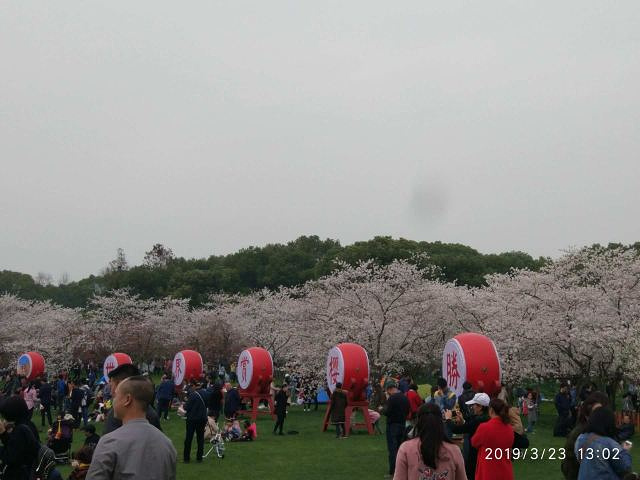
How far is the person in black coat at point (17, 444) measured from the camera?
19.7 ft

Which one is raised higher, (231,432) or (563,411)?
(563,411)

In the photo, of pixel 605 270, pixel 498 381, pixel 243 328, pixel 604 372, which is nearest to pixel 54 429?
pixel 498 381

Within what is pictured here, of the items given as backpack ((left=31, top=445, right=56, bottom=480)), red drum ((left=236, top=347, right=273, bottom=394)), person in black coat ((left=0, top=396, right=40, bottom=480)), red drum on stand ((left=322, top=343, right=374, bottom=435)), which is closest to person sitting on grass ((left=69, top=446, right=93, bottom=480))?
backpack ((left=31, top=445, right=56, bottom=480))

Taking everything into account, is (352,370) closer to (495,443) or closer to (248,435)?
(248,435)

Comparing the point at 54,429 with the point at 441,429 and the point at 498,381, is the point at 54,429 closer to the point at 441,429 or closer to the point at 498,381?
the point at 498,381

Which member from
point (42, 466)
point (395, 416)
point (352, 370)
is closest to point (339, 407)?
point (352, 370)

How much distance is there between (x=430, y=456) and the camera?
4562 millimetres

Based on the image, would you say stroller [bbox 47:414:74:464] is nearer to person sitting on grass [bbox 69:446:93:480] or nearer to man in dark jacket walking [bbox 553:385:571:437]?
person sitting on grass [bbox 69:446:93:480]

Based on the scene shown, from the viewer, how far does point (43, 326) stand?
43250mm

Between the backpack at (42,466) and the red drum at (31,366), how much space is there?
956 inches

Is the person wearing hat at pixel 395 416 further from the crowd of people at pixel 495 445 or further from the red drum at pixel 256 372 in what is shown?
the red drum at pixel 256 372

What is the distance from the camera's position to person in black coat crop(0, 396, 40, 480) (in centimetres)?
602

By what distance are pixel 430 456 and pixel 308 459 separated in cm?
1047

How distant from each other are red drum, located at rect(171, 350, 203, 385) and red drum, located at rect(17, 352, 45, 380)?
271 inches
